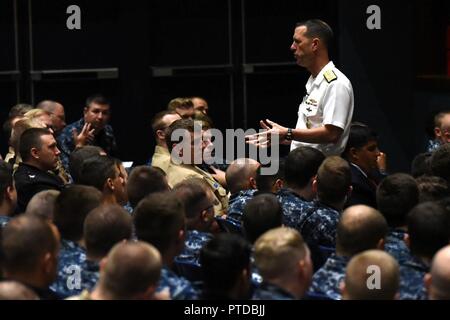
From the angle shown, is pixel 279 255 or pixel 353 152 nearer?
pixel 279 255

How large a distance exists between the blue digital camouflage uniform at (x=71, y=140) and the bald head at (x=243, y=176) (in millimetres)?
1740

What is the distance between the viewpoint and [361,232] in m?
3.80

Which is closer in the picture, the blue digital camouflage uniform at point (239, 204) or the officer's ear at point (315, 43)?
the blue digital camouflage uniform at point (239, 204)

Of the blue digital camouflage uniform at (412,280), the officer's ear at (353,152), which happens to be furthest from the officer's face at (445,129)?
the blue digital camouflage uniform at (412,280)

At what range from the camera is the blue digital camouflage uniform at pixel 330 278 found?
12.1 ft

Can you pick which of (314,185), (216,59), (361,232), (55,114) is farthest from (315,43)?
(216,59)

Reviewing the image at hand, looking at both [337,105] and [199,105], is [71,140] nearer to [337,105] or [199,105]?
[199,105]

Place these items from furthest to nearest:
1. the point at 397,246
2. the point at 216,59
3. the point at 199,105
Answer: the point at 216,59 → the point at 199,105 → the point at 397,246

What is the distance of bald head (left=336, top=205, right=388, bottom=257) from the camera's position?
3799mm

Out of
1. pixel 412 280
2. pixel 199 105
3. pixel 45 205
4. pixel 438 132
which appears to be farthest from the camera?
pixel 199 105

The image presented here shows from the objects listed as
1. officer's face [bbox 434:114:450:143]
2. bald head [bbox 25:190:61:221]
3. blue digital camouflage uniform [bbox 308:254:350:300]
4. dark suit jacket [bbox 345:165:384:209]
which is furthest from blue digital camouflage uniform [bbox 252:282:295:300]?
officer's face [bbox 434:114:450:143]

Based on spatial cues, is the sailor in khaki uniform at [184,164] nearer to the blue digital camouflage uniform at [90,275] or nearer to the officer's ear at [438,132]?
the officer's ear at [438,132]

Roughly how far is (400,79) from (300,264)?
5.76 metres

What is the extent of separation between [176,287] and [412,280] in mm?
865
